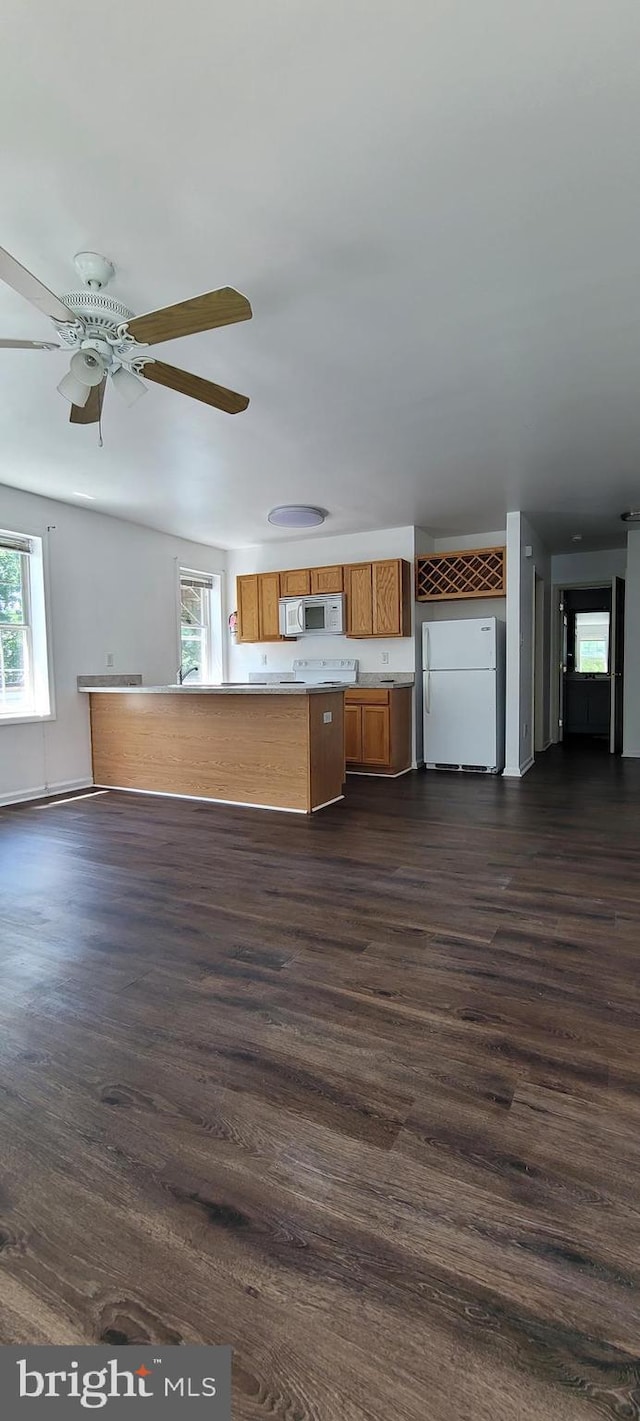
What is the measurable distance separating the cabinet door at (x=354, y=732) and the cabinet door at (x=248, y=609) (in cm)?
164

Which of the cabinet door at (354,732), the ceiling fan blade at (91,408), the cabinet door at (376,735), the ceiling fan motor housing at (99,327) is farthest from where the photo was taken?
the cabinet door at (354,732)

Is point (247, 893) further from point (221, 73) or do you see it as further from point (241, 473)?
point (241, 473)

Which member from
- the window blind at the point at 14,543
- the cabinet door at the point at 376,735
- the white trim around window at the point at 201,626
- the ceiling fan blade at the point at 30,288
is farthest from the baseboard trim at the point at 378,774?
the ceiling fan blade at the point at 30,288

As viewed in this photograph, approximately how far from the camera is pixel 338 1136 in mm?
1385

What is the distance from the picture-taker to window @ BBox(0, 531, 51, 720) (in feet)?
16.3

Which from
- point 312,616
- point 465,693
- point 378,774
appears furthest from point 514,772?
point 312,616

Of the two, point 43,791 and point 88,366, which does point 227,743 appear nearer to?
point 43,791

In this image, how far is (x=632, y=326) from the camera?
8.61 ft

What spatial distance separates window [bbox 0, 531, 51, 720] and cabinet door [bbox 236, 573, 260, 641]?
2.45 m

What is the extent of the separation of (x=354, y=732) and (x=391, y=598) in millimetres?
1383

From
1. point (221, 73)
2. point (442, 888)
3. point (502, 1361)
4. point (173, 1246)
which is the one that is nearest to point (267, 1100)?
point (173, 1246)

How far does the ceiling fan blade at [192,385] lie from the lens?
2.37 m

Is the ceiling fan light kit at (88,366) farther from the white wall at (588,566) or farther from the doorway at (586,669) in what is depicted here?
the doorway at (586,669)

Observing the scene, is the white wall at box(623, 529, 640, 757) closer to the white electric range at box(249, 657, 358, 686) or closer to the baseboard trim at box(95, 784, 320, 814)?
the white electric range at box(249, 657, 358, 686)
